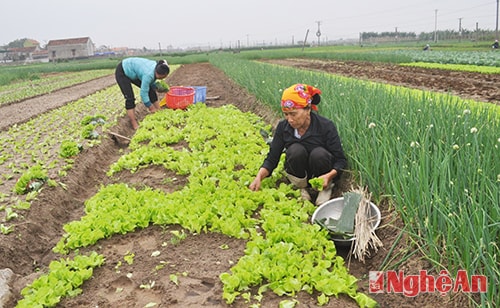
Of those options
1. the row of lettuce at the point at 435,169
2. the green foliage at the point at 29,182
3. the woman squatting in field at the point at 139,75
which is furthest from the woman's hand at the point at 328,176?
the woman squatting in field at the point at 139,75

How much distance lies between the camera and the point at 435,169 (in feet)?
8.54

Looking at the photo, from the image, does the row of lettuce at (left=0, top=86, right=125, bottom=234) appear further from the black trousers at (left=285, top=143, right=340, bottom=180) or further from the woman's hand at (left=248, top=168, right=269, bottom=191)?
the black trousers at (left=285, top=143, right=340, bottom=180)

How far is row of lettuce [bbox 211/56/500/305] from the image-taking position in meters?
2.12

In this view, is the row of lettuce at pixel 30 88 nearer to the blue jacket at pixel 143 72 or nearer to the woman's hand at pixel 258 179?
the blue jacket at pixel 143 72

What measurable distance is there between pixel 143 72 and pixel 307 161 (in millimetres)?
4722

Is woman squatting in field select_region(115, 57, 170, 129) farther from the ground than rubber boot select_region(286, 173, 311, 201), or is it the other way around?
woman squatting in field select_region(115, 57, 170, 129)

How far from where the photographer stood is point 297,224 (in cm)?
342

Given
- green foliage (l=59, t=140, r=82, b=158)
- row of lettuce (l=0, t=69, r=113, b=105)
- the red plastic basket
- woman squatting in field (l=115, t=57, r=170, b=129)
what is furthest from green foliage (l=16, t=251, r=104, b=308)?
row of lettuce (l=0, t=69, r=113, b=105)

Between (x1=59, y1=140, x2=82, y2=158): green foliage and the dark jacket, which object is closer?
the dark jacket

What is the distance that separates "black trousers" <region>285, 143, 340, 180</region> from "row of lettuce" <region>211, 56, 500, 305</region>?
276 mm

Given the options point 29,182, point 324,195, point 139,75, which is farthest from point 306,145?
point 139,75

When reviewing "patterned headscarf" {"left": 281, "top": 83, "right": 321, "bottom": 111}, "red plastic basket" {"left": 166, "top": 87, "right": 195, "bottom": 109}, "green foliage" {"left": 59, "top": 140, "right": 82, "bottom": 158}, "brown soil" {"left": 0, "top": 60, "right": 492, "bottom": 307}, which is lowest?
"brown soil" {"left": 0, "top": 60, "right": 492, "bottom": 307}

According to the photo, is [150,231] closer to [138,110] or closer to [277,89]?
[277,89]

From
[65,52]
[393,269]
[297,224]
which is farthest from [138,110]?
[65,52]
